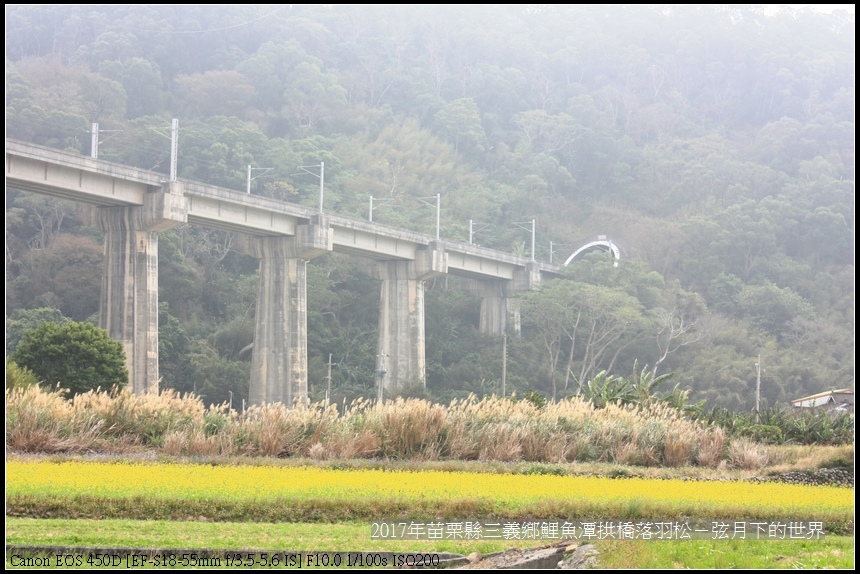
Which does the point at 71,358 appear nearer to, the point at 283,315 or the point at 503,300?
the point at 283,315

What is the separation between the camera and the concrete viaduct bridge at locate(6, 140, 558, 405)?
55.3 meters

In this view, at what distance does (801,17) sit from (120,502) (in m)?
155

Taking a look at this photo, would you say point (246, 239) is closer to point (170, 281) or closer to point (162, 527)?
point (170, 281)

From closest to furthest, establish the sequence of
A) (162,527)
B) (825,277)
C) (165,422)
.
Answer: (162,527) → (165,422) → (825,277)

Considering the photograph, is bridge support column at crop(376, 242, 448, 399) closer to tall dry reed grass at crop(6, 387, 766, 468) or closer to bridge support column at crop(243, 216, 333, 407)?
bridge support column at crop(243, 216, 333, 407)

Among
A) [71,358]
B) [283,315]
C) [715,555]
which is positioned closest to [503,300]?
[283,315]

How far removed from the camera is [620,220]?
4387 inches

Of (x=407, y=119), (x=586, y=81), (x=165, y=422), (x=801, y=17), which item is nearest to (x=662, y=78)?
(x=586, y=81)

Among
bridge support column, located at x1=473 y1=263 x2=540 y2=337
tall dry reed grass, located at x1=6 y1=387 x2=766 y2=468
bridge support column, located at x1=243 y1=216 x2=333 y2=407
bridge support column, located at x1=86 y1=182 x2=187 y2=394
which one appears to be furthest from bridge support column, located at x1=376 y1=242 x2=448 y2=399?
A: tall dry reed grass, located at x1=6 y1=387 x2=766 y2=468


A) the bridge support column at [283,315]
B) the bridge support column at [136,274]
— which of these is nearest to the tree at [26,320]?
the bridge support column at [136,274]

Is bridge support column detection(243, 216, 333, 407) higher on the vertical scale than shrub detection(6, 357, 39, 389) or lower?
higher

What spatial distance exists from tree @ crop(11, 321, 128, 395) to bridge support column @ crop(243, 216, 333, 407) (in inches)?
806

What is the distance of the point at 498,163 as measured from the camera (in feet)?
395

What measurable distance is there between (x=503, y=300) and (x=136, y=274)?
1557 inches
